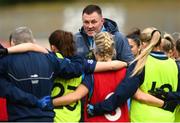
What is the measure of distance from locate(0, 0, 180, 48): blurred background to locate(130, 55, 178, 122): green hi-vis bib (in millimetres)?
16156

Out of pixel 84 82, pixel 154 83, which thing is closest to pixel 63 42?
pixel 84 82

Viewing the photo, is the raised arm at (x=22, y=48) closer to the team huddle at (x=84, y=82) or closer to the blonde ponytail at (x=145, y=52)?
the team huddle at (x=84, y=82)

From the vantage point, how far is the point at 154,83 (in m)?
6.29

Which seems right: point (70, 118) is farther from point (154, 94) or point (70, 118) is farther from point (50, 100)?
point (154, 94)

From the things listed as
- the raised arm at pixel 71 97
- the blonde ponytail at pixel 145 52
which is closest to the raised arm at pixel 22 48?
the raised arm at pixel 71 97

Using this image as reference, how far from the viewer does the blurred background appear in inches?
1028

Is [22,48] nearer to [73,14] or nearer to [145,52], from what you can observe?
[145,52]

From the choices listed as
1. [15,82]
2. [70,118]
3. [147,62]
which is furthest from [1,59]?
[147,62]

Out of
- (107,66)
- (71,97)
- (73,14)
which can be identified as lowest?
(73,14)

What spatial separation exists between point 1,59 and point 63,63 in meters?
0.57

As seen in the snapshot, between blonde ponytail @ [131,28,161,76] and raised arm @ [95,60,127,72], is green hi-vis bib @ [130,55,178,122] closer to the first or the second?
blonde ponytail @ [131,28,161,76]

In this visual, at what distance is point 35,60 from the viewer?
5.83m

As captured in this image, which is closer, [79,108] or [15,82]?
[15,82]

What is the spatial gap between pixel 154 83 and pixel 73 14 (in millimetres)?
26333
